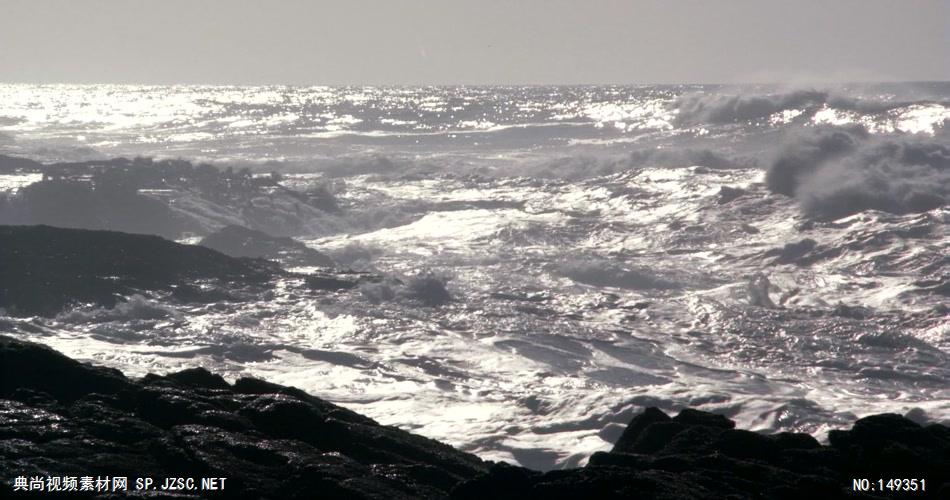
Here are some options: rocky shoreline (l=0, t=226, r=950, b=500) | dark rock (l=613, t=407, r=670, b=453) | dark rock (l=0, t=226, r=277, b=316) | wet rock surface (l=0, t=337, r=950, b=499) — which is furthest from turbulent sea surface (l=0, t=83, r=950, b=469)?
wet rock surface (l=0, t=337, r=950, b=499)

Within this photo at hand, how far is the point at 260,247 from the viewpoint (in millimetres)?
62438

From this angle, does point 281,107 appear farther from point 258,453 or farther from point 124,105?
point 258,453

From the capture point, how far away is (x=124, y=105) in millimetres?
175500

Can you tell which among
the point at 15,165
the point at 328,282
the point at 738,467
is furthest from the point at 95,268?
the point at 738,467

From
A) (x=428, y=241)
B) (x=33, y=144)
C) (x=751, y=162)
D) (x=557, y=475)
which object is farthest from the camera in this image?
(x=33, y=144)

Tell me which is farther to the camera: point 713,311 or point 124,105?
point 124,105

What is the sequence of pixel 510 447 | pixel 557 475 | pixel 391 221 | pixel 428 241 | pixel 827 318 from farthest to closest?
pixel 391 221, pixel 428 241, pixel 827 318, pixel 510 447, pixel 557 475

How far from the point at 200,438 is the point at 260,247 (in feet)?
147

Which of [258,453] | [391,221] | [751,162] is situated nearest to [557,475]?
[258,453]

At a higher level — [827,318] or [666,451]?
[666,451]

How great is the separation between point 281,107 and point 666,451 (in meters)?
154

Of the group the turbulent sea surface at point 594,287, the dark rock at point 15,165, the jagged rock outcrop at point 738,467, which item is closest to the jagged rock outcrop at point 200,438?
the jagged rock outcrop at point 738,467

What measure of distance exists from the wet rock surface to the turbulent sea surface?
39.1 feet

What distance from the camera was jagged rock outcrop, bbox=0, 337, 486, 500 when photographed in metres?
17.0
